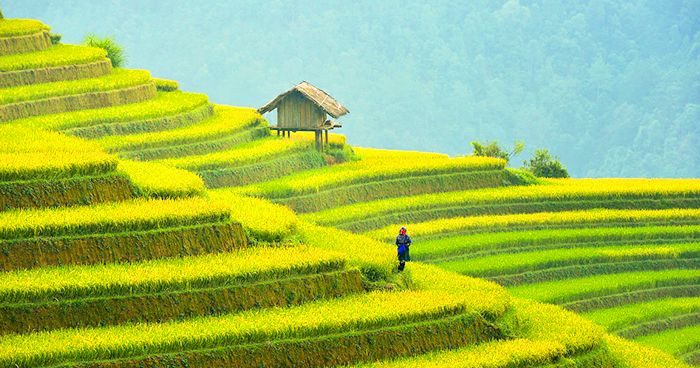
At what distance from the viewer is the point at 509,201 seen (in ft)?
140

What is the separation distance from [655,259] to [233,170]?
1241 centimetres

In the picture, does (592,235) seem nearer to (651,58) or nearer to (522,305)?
(522,305)

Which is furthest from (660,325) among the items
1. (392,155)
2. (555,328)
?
(392,155)

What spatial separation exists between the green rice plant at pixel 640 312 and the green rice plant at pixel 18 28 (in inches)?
780

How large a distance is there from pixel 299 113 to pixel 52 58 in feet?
25.9

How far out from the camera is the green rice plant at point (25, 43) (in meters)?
42.5

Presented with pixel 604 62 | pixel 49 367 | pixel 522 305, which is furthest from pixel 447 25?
pixel 49 367

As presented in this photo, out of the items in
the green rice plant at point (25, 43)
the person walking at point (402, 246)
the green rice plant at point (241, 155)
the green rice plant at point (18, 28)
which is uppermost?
the green rice plant at point (18, 28)

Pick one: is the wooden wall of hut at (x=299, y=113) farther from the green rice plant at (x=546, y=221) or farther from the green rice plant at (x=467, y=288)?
the green rice plant at (x=467, y=288)

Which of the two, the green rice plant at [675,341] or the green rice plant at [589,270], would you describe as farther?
the green rice plant at [589,270]

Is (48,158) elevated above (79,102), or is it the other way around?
(79,102)

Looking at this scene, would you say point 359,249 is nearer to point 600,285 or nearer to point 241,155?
point 600,285

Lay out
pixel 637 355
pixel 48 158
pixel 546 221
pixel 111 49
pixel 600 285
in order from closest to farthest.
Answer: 1. pixel 48 158
2. pixel 637 355
3. pixel 600 285
4. pixel 546 221
5. pixel 111 49

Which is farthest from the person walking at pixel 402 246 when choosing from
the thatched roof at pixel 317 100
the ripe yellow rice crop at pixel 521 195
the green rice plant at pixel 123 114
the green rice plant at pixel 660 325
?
the thatched roof at pixel 317 100
